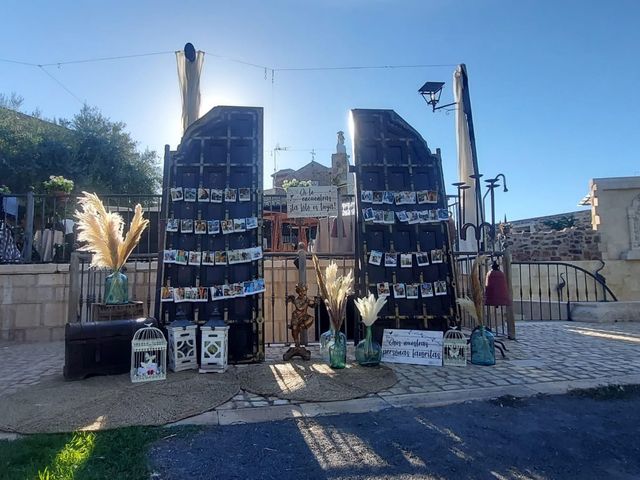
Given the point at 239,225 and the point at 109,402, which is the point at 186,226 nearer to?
the point at 239,225

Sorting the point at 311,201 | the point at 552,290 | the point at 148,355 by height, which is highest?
the point at 311,201

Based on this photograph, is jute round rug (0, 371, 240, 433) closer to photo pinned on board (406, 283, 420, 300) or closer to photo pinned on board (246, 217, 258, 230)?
photo pinned on board (246, 217, 258, 230)

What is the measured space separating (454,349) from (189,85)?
6.29 metres

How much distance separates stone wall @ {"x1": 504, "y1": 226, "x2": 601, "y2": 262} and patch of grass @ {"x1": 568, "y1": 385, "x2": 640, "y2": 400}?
311 inches

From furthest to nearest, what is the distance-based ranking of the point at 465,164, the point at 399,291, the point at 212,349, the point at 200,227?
1. the point at 465,164
2. the point at 399,291
3. the point at 200,227
4. the point at 212,349

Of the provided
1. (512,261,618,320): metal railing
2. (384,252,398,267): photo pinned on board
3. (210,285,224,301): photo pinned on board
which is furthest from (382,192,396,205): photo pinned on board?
(512,261,618,320): metal railing

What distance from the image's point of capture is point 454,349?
4.65 meters

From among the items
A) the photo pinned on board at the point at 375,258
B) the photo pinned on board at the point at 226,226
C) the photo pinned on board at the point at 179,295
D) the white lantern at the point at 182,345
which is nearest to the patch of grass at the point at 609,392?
the photo pinned on board at the point at 375,258

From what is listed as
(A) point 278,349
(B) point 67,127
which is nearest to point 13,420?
(A) point 278,349

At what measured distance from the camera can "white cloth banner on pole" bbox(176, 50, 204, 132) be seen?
7457 millimetres

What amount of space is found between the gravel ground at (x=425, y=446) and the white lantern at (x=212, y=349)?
1.40 meters

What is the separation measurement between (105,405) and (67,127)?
63.1 feet

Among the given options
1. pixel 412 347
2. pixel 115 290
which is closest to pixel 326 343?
pixel 412 347

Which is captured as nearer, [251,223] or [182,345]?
[182,345]
